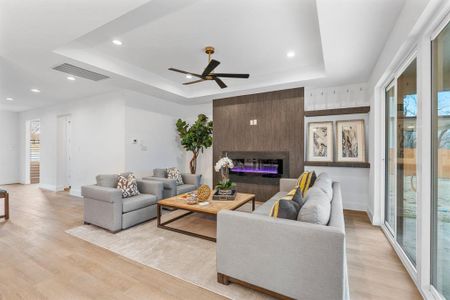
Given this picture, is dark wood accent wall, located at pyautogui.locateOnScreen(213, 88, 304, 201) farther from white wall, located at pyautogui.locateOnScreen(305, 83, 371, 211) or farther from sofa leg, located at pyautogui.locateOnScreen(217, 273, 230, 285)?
sofa leg, located at pyautogui.locateOnScreen(217, 273, 230, 285)

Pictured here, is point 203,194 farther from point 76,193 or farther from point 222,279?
point 76,193

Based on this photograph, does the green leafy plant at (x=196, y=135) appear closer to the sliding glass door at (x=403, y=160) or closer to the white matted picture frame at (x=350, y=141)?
the white matted picture frame at (x=350, y=141)

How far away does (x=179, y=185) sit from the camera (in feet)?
16.3

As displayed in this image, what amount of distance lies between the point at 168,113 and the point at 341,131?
14.1ft

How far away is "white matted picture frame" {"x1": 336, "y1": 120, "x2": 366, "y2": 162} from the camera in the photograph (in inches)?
166

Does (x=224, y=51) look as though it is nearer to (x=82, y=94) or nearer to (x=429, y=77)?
(x=429, y=77)

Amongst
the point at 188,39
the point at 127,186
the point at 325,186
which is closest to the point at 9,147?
the point at 127,186

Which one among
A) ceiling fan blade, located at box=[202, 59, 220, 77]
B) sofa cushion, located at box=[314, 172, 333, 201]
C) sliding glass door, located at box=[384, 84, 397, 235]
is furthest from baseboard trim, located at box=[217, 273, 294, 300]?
ceiling fan blade, located at box=[202, 59, 220, 77]

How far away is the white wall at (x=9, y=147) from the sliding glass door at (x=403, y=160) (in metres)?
11.0

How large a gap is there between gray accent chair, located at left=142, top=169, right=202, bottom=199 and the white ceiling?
1.96 metres

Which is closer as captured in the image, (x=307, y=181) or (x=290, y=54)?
(x=307, y=181)

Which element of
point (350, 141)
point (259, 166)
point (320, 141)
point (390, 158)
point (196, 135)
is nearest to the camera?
point (390, 158)

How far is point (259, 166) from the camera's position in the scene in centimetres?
532

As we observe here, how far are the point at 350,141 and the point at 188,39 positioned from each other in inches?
140
